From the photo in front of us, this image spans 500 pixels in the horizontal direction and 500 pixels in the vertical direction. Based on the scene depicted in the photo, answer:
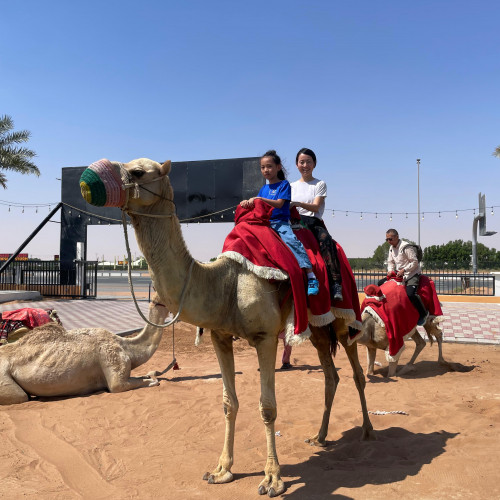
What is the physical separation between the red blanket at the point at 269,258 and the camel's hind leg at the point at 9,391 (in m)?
3.84

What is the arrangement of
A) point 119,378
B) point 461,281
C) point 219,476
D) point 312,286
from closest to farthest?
point 219,476, point 312,286, point 119,378, point 461,281

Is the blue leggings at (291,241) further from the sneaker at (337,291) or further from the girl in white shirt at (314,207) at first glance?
the sneaker at (337,291)

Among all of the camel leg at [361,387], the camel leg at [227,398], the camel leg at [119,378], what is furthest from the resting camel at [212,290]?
the camel leg at [119,378]

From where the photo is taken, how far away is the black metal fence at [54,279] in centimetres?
2178

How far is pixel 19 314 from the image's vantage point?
679 cm

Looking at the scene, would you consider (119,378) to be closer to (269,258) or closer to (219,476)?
(219,476)

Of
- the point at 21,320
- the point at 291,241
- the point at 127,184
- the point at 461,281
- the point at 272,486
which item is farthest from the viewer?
the point at 461,281

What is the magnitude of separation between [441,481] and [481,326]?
1032cm

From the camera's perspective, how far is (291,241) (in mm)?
3932

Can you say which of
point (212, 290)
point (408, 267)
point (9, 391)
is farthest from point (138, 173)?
point (408, 267)

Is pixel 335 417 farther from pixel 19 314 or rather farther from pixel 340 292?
pixel 19 314

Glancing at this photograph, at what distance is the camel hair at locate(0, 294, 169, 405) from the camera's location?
19.4 feet

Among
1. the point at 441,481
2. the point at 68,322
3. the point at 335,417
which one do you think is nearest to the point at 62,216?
the point at 68,322

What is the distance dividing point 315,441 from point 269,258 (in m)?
2.07
